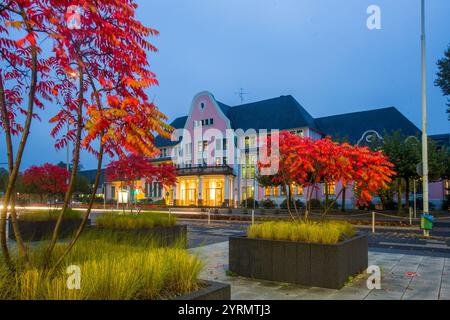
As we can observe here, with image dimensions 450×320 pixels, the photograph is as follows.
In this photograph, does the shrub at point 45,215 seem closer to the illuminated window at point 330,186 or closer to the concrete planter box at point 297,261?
the concrete planter box at point 297,261

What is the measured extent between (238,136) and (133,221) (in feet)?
120

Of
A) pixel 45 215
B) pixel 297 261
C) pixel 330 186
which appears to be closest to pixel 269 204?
pixel 330 186

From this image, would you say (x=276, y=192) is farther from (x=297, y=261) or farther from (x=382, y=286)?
(x=297, y=261)

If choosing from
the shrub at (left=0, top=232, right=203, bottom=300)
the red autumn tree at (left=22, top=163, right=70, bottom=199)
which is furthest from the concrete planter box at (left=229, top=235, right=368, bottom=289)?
the red autumn tree at (left=22, top=163, right=70, bottom=199)

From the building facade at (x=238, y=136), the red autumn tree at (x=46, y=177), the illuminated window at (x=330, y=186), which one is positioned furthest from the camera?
the building facade at (x=238, y=136)

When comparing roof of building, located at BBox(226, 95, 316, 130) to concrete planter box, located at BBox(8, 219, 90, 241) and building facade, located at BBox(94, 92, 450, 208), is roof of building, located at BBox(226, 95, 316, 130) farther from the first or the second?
concrete planter box, located at BBox(8, 219, 90, 241)

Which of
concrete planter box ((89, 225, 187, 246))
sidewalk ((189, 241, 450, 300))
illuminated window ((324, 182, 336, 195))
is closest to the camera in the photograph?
sidewalk ((189, 241, 450, 300))

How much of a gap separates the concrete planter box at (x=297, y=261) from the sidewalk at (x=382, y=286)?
0.53 feet

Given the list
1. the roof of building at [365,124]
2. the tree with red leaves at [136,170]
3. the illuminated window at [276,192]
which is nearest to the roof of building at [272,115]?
the roof of building at [365,124]

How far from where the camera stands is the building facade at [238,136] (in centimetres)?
4294

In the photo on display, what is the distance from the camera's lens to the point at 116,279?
3.54 meters

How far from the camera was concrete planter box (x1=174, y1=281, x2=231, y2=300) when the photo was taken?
11.6 feet

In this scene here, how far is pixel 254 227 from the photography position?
7.70 metres

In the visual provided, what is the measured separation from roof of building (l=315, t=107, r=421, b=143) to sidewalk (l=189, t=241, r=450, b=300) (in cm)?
3520
